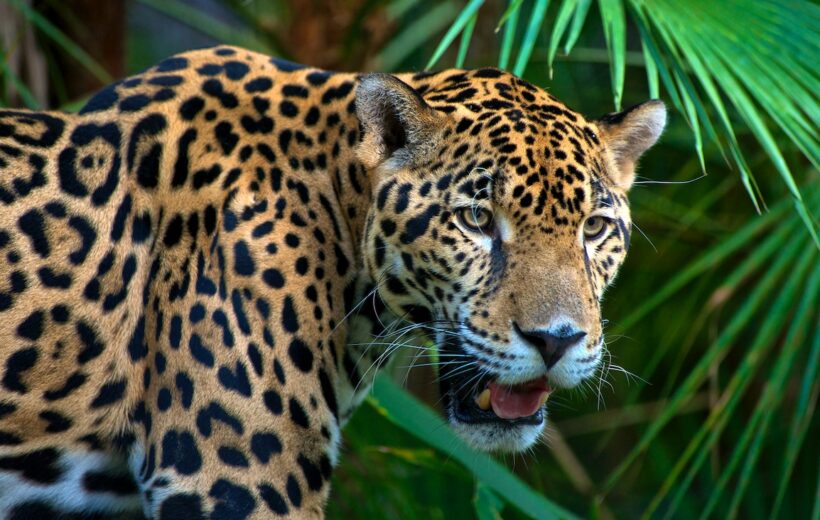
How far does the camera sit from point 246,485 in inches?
133

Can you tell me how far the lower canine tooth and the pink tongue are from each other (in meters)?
0.04

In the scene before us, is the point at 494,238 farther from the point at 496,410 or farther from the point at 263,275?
the point at 263,275

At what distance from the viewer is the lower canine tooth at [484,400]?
373 centimetres

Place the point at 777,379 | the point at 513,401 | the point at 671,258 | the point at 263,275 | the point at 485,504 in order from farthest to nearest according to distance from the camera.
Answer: the point at 671,258 → the point at 777,379 → the point at 485,504 → the point at 513,401 → the point at 263,275

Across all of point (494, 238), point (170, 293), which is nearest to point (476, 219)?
point (494, 238)

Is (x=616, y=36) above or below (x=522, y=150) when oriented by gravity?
above

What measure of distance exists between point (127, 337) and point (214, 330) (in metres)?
0.36

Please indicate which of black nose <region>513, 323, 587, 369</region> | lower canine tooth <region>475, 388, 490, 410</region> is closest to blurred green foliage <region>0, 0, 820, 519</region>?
lower canine tooth <region>475, 388, 490, 410</region>

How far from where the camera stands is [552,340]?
3348 mm

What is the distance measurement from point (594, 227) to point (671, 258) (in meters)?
3.76

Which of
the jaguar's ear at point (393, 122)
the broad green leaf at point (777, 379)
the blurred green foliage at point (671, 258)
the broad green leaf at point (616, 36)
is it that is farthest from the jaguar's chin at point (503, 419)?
the broad green leaf at point (777, 379)

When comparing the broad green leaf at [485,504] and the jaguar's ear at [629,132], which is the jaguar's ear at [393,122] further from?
the broad green leaf at [485,504]

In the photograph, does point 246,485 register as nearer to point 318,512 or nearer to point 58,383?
point 318,512

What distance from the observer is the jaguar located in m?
3.44
